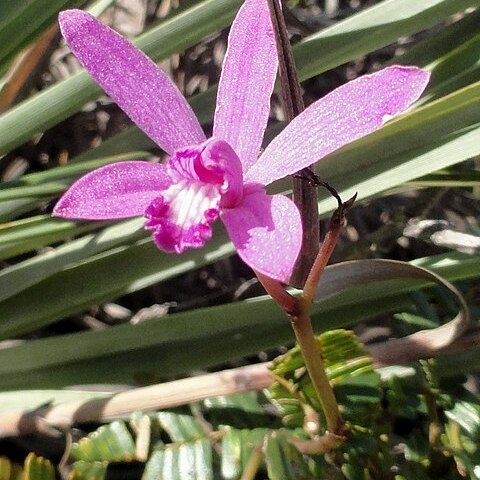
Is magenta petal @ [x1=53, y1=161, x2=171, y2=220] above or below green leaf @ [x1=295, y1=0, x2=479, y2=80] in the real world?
above

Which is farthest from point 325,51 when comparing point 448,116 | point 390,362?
point 390,362

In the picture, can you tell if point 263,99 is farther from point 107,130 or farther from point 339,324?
point 107,130

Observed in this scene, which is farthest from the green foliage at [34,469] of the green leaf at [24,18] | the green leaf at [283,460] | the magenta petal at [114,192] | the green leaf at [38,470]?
the green leaf at [24,18]

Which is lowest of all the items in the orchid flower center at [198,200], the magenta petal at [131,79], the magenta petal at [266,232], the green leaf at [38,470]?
the green leaf at [38,470]

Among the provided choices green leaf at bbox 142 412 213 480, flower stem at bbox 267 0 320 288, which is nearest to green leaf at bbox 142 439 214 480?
green leaf at bbox 142 412 213 480

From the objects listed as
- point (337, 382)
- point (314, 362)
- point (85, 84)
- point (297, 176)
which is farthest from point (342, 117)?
point (85, 84)

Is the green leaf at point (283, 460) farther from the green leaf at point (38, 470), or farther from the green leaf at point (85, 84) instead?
the green leaf at point (85, 84)

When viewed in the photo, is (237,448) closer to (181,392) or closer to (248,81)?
(181,392)

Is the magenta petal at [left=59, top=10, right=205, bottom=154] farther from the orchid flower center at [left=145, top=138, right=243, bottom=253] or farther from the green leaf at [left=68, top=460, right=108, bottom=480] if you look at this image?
the green leaf at [left=68, top=460, right=108, bottom=480]
